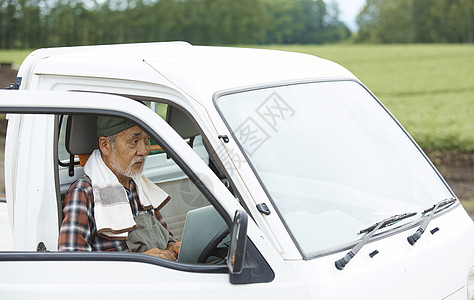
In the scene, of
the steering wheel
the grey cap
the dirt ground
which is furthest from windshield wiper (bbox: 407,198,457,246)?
the dirt ground

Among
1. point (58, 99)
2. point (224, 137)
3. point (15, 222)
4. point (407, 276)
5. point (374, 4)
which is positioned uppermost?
point (374, 4)

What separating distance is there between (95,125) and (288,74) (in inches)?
35.8

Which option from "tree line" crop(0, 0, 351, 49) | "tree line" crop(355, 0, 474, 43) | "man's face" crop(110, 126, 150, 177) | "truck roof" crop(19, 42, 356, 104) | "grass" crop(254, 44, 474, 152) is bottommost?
"man's face" crop(110, 126, 150, 177)

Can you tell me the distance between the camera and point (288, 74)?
2.86 m

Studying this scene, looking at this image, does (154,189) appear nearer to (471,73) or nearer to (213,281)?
(213,281)

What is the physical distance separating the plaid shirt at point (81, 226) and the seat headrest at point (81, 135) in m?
0.25

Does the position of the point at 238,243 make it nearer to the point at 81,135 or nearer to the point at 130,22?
the point at 81,135

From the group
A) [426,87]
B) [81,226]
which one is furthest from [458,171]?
[426,87]

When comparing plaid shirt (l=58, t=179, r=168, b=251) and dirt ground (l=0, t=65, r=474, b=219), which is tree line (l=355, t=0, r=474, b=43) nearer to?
dirt ground (l=0, t=65, r=474, b=219)

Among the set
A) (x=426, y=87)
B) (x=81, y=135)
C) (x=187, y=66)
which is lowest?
(x=81, y=135)

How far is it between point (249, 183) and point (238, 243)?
0.98 feet

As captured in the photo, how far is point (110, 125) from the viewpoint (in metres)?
2.89

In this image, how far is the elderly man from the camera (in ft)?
8.86

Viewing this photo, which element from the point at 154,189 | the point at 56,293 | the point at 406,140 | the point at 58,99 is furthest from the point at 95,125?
the point at 406,140
